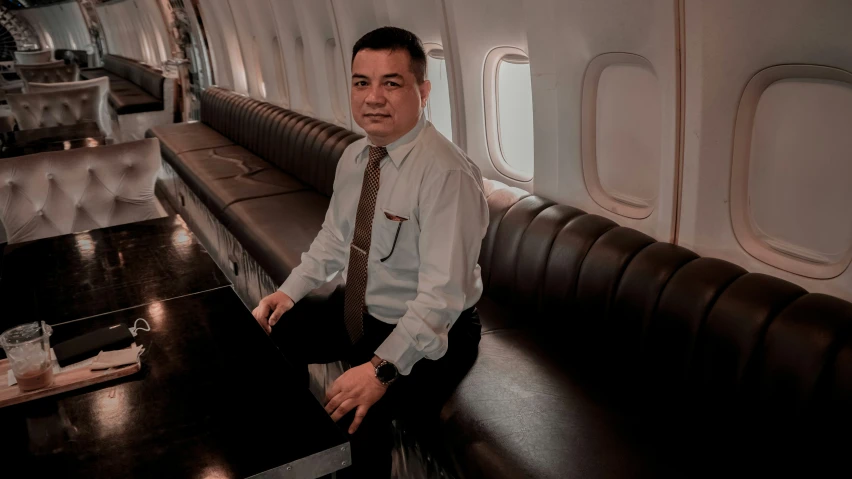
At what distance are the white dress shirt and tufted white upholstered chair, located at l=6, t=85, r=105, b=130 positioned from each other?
545cm

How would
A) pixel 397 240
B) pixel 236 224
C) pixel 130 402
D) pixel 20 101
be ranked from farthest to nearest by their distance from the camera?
pixel 20 101
pixel 236 224
pixel 397 240
pixel 130 402

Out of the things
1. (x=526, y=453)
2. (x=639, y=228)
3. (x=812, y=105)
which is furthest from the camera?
(x=639, y=228)

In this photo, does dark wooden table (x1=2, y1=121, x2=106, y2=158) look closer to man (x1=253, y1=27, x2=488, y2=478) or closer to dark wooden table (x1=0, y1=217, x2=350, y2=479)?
dark wooden table (x1=0, y1=217, x2=350, y2=479)

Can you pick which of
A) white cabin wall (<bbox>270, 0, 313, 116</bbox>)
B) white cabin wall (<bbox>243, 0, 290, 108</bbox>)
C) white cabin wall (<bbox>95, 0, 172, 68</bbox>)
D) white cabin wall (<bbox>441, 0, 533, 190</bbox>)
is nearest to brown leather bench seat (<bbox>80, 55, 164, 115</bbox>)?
white cabin wall (<bbox>95, 0, 172, 68</bbox>)

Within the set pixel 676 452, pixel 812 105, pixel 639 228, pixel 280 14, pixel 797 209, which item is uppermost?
pixel 280 14

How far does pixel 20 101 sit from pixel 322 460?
6.77 m

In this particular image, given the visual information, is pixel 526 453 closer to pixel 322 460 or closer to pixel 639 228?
pixel 322 460

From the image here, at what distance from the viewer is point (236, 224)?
4.86 meters

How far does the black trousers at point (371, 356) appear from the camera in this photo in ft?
7.26

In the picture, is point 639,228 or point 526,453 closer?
point 526,453

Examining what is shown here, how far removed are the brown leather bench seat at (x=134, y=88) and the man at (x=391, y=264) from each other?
9511mm

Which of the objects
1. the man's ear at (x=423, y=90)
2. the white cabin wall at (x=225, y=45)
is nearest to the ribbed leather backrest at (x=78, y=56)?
the white cabin wall at (x=225, y=45)

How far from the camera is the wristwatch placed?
207cm

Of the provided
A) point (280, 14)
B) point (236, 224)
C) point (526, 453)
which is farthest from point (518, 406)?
point (280, 14)
